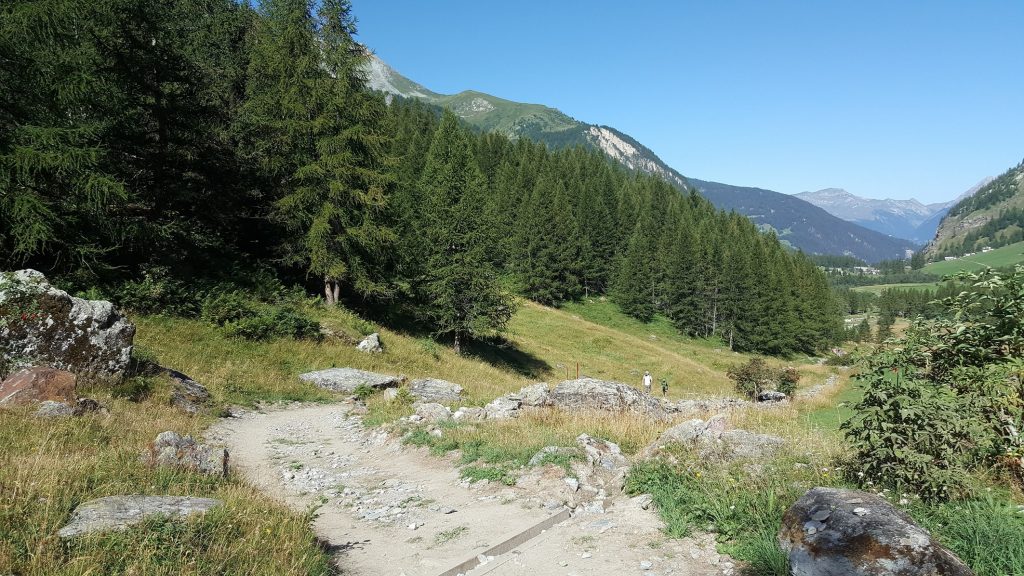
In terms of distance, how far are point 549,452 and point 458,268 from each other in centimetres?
2285

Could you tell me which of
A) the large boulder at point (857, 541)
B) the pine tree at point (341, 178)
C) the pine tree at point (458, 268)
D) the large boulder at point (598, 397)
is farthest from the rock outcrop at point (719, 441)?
the pine tree at point (458, 268)

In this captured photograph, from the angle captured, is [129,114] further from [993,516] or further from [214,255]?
[993,516]

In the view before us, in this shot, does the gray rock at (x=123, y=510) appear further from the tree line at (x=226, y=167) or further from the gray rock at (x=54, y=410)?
the tree line at (x=226, y=167)

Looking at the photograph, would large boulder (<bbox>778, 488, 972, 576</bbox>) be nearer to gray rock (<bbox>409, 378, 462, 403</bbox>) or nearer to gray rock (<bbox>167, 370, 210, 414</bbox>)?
gray rock (<bbox>409, 378, 462, 403</bbox>)

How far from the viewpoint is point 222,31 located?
32875 millimetres

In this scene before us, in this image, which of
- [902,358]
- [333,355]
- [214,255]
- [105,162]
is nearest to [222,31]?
[214,255]

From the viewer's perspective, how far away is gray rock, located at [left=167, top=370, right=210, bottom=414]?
12.3 meters

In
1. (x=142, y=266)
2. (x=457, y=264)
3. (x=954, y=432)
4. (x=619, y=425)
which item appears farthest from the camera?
(x=457, y=264)

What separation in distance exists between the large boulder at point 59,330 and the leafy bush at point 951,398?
15.4 metres

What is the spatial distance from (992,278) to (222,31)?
41.4 meters

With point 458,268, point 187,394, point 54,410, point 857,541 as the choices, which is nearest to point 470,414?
point 187,394

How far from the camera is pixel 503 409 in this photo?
14.5 m

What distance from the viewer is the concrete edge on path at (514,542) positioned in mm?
5652

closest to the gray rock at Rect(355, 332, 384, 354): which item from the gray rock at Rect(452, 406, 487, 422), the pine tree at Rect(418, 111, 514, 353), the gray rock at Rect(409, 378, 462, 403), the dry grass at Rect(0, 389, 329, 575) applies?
the gray rock at Rect(409, 378, 462, 403)
